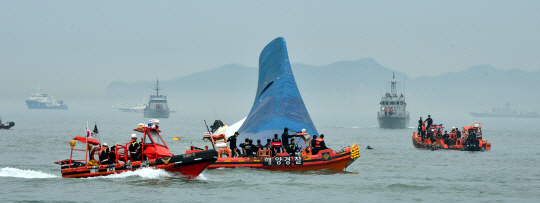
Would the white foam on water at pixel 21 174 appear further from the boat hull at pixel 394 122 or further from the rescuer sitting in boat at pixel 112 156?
the boat hull at pixel 394 122

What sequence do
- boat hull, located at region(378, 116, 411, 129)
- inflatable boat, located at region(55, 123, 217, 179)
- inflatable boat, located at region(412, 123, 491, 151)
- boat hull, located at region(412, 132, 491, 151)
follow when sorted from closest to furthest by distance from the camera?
1. inflatable boat, located at region(55, 123, 217, 179)
2. inflatable boat, located at region(412, 123, 491, 151)
3. boat hull, located at region(412, 132, 491, 151)
4. boat hull, located at region(378, 116, 411, 129)

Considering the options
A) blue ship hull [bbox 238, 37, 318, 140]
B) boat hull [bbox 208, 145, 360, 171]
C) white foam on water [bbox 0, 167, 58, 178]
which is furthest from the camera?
blue ship hull [bbox 238, 37, 318, 140]

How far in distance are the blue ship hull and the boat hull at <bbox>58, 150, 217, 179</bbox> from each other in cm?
1461

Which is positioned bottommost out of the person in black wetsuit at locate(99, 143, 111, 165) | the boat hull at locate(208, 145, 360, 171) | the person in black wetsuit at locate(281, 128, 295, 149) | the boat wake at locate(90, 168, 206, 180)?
the boat wake at locate(90, 168, 206, 180)

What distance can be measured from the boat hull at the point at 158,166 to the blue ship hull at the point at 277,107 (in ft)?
47.9

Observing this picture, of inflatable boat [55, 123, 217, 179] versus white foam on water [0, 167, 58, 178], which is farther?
white foam on water [0, 167, 58, 178]

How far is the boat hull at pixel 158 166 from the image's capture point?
2469cm

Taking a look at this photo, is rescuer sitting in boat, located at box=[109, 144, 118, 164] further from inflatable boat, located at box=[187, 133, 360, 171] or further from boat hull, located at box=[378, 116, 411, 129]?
boat hull, located at box=[378, 116, 411, 129]

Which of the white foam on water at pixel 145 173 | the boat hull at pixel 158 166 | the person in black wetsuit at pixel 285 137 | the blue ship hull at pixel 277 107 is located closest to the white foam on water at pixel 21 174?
the boat hull at pixel 158 166

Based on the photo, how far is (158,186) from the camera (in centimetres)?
2403

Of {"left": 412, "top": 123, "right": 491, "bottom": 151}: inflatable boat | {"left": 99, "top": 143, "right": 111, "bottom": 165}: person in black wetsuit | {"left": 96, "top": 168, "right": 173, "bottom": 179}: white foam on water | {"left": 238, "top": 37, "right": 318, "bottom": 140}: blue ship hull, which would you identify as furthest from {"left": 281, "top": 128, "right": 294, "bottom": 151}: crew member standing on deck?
{"left": 412, "top": 123, "right": 491, "bottom": 151}: inflatable boat

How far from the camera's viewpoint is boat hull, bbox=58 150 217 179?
972 inches

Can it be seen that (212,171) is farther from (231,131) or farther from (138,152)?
(231,131)

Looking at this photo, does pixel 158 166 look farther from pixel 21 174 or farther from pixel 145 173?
pixel 21 174
